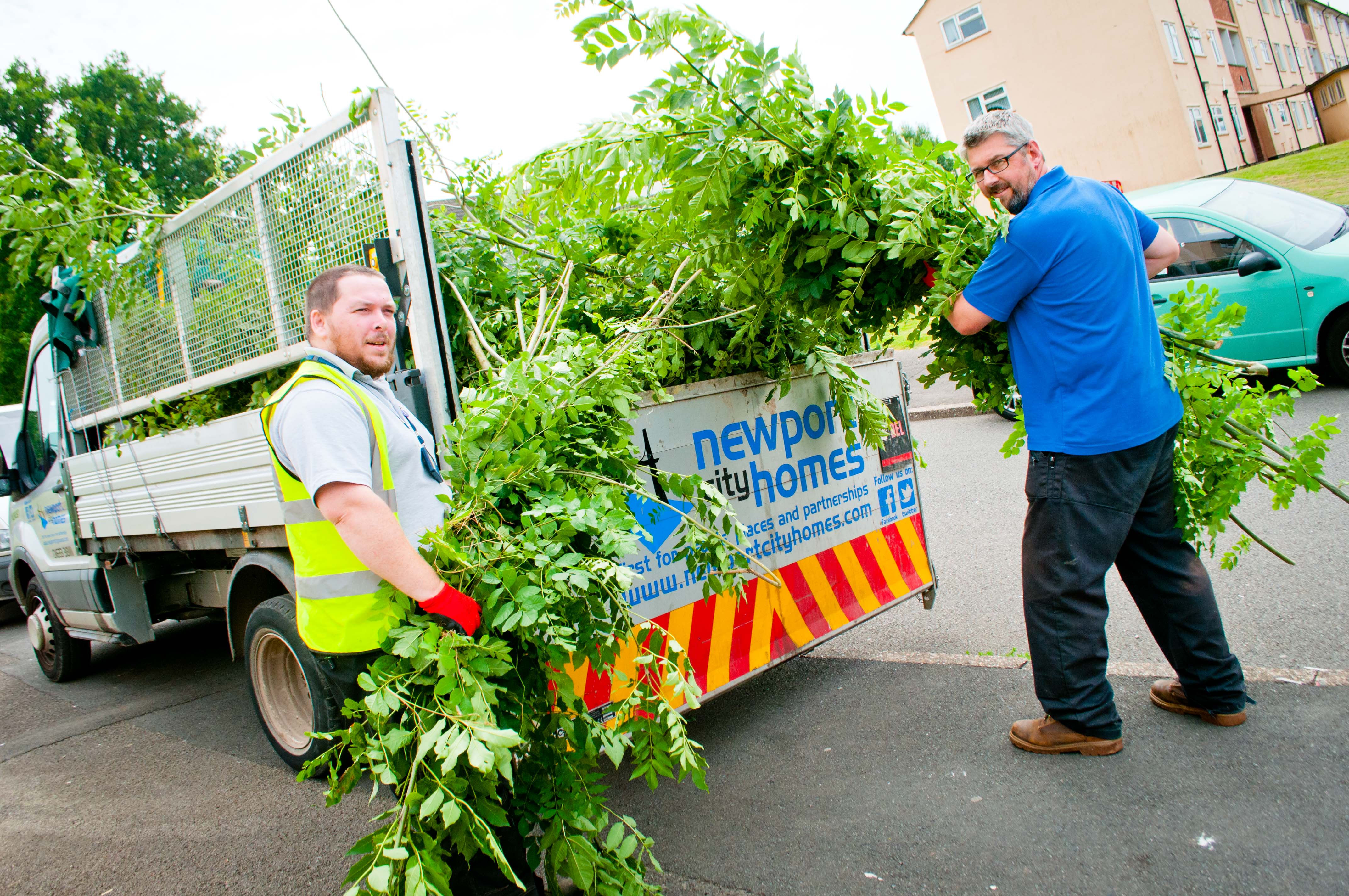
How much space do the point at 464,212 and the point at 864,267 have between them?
2086 mm

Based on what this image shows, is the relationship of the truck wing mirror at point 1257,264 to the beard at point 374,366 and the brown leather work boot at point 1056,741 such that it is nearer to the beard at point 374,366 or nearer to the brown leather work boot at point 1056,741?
the brown leather work boot at point 1056,741

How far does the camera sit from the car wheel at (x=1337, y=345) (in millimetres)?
7559

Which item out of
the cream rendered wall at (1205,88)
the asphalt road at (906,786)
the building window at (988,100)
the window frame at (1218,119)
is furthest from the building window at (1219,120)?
the asphalt road at (906,786)

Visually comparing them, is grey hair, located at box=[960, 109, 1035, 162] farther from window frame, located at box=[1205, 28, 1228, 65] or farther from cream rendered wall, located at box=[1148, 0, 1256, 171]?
window frame, located at box=[1205, 28, 1228, 65]

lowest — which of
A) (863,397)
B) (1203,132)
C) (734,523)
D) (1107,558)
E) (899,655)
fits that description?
(899,655)

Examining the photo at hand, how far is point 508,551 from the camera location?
7.39 ft

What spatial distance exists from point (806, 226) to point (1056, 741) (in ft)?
6.59

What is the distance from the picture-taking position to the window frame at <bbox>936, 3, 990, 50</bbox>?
32406 millimetres

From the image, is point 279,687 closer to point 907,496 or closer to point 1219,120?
point 907,496

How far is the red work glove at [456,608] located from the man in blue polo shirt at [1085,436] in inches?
73.2

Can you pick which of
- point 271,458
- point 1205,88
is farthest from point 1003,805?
point 1205,88

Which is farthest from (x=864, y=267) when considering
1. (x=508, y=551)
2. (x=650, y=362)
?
(x=508, y=551)

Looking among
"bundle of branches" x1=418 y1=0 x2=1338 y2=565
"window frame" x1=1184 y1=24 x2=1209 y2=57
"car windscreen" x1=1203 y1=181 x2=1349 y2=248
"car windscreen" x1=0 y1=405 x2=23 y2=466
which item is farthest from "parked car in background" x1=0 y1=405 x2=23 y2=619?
→ "window frame" x1=1184 y1=24 x2=1209 y2=57

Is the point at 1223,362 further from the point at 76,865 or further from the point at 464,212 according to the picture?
the point at 76,865
